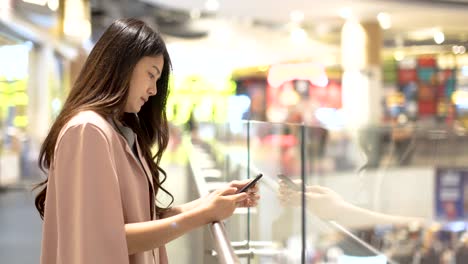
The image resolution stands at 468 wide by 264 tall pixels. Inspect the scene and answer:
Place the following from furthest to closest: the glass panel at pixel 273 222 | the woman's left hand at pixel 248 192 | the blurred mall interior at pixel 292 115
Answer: the blurred mall interior at pixel 292 115
the glass panel at pixel 273 222
the woman's left hand at pixel 248 192

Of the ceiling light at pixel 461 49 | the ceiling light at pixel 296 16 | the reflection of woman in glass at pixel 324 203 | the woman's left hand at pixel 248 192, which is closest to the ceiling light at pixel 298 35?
the ceiling light at pixel 296 16

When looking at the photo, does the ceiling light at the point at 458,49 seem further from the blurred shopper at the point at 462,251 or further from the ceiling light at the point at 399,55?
the blurred shopper at the point at 462,251

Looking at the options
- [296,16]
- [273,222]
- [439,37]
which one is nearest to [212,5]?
[296,16]

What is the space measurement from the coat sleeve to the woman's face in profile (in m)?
0.15

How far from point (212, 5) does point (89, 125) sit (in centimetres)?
1162

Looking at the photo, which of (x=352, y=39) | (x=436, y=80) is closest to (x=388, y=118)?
(x=436, y=80)

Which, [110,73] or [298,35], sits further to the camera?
[298,35]

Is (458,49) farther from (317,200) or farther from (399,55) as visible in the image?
(317,200)

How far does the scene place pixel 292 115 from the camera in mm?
17000

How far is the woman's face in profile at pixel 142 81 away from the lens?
4.29ft

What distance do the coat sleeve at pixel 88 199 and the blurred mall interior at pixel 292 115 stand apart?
0.21m

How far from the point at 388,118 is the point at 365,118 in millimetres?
2747

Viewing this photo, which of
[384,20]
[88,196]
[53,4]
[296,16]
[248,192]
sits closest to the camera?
[88,196]

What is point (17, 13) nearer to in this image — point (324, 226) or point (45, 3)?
point (45, 3)
